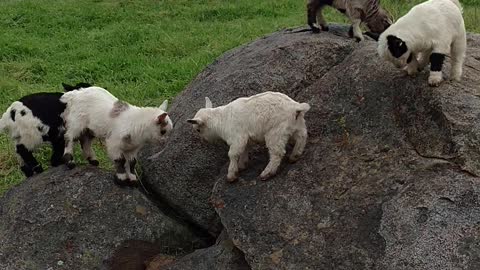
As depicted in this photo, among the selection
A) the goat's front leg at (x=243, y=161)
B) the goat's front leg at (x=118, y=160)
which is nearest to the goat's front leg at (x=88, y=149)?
the goat's front leg at (x=118, y=160)

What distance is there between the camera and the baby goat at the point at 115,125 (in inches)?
238

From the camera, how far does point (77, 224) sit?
604cm

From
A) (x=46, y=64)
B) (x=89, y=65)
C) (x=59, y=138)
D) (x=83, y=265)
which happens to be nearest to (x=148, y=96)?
(x=89, y=65)

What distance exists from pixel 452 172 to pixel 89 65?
7856mm

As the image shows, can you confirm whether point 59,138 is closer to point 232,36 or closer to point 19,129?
point 19,129

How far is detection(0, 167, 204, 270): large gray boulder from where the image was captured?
19.5 ft

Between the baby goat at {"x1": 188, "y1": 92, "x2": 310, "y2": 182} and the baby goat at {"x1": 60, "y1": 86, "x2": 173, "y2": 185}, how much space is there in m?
0.46

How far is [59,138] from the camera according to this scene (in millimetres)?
6551

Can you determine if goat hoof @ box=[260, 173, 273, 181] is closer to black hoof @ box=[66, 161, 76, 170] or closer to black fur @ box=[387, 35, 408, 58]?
black fur @ box=[387, 35, 408, 58]

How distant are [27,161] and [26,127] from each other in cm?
42

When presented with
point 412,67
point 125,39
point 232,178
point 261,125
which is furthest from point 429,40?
point 125,39

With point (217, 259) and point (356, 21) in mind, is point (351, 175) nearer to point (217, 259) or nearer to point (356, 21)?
point (217, 259)

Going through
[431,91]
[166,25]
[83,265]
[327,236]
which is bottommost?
[166,25]

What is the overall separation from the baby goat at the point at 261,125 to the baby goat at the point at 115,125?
46cm
